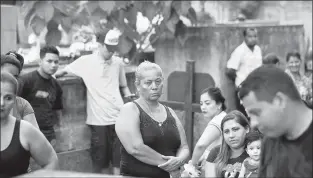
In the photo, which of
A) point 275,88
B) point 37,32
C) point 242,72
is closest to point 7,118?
point 275,88

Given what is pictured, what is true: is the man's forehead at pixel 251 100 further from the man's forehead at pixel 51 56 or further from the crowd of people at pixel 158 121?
the man's forehead at pixel 51 56

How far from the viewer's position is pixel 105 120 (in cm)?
830

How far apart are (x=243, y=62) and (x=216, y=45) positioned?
1.23 metres

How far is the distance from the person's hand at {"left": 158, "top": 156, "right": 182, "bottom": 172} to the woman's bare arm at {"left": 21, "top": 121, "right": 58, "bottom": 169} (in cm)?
136

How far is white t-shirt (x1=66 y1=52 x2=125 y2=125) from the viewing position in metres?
8.31

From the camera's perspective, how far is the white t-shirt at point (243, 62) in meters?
9.95

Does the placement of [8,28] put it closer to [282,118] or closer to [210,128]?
[210,128]

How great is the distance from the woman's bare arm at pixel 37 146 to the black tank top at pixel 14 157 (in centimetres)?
4

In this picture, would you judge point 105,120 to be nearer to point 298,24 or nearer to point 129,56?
point 129,56

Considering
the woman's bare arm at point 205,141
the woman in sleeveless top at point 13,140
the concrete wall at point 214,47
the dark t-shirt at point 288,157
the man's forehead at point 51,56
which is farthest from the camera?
the concrete wall at point 214,47

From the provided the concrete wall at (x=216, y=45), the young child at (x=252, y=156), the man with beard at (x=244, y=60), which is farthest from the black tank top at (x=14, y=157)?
the concrete wall at (x=216, y=45)

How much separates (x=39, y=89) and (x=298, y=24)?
18.4ft

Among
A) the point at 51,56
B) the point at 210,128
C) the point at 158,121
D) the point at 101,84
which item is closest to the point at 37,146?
the point at 158,121

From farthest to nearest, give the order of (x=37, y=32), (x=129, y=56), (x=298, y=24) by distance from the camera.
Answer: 1. (x=298, y=24)
2. (x=129, y=56)
3. (x=37, y=32)
